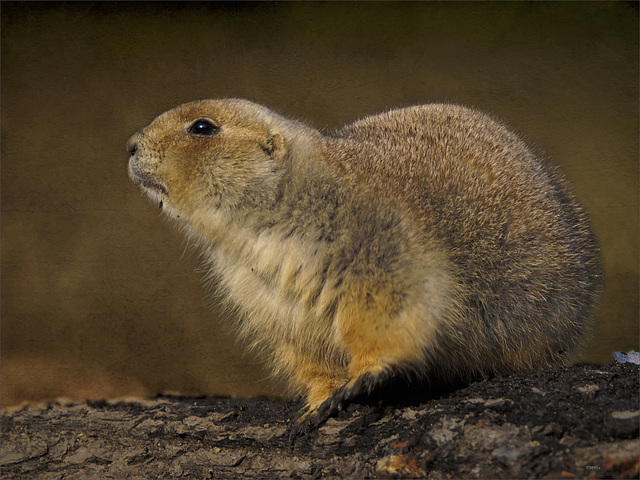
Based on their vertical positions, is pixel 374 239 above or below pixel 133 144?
below

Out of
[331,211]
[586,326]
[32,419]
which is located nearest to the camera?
[331,211]

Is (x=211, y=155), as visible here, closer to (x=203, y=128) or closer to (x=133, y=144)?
(x=203, y=128)

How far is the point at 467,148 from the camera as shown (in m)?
3.21

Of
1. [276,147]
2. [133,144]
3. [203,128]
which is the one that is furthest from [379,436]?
[133,144]

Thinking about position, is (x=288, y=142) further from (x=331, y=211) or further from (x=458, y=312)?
(x=458, y=312)

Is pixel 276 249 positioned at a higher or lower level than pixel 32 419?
higher

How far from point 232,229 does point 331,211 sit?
476 mm

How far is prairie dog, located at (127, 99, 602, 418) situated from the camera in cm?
284

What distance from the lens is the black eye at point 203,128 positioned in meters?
3.28

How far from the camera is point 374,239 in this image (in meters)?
2.85

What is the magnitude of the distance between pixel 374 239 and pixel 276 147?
66 centimetres

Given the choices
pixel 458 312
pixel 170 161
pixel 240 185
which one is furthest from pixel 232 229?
pixel 458 312

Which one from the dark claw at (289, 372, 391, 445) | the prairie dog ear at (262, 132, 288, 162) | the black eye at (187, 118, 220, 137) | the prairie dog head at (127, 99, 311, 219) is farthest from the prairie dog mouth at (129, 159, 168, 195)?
the dark claw at (289, 372, 391, 445)

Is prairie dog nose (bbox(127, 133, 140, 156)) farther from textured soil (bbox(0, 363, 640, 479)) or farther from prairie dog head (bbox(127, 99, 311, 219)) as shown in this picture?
textured soil (bbox(0, 363, 640, 479))
